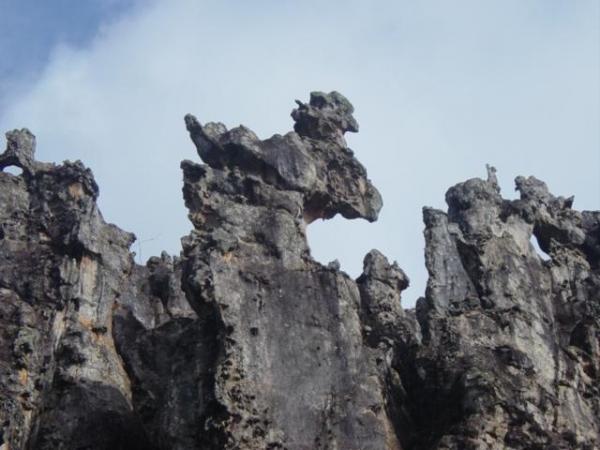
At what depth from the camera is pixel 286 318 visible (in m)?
33.0

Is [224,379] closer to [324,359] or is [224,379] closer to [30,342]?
[324,359]

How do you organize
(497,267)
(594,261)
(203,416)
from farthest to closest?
(594,261), (497,267), (203,416)

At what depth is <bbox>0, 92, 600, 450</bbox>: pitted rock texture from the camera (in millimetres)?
31531

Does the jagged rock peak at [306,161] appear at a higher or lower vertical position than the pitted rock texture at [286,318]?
higher

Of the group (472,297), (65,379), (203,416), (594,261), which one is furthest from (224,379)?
(594,261)

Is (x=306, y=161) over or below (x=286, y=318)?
over

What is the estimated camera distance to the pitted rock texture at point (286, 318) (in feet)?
103

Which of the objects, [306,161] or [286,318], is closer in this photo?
[286,318]

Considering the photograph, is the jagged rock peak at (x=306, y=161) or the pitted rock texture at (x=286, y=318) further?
Result: the jagged rock peak at (x=306, y=161)

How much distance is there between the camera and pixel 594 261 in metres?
43.2

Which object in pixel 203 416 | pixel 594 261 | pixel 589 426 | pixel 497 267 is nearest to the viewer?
pixel 203 416

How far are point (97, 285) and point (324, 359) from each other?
9.29 meters

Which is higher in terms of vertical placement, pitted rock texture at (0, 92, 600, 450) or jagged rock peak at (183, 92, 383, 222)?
jagged rock peak at (183, 92, 383, 222)

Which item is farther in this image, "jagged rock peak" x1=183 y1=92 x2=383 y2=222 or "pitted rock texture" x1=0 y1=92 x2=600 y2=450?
"jagged rock peak" x1=183 y1=92 x2=383 y2=222
